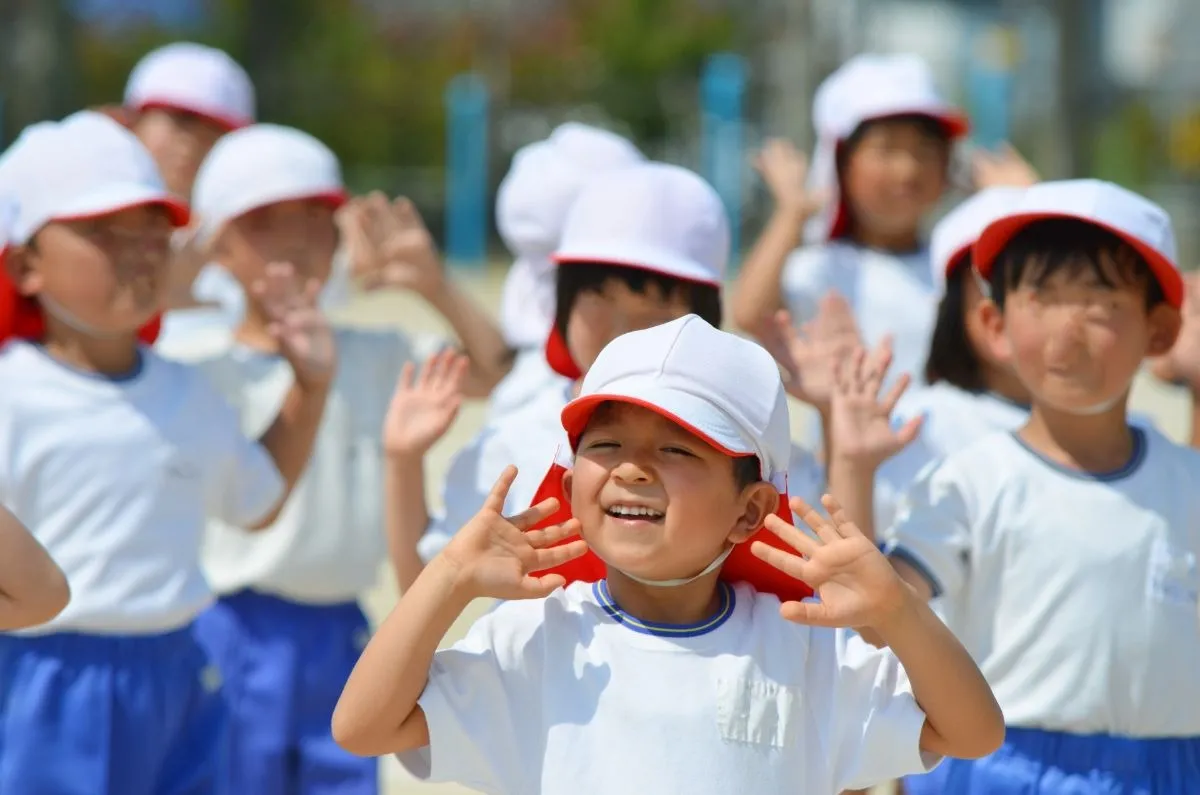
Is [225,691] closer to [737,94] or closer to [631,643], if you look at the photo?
[631,643]

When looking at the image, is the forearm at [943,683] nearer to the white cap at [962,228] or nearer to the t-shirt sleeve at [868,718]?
the t-shirt sleeve at [868,718]

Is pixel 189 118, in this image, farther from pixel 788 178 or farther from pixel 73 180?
pixel 73 180

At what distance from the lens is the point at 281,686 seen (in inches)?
182

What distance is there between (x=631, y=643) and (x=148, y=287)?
1692 millimetres

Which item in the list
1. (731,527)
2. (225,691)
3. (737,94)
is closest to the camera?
(731,527)

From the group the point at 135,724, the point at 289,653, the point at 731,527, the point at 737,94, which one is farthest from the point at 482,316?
the point at 737,94

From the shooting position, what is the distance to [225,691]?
465 cm

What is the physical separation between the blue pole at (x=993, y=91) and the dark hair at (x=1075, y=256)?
1958 centimetres

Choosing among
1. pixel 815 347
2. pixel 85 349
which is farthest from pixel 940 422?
pixel 85 349

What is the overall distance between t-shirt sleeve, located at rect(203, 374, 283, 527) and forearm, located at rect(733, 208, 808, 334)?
1.40 meters

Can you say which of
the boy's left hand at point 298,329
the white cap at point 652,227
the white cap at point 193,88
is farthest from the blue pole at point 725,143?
the white cap at point 652,227

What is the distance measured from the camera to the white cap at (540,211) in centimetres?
493

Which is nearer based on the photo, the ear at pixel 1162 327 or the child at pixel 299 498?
the ear at pixel 1162 327

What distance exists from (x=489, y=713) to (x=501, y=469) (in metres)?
1.08
